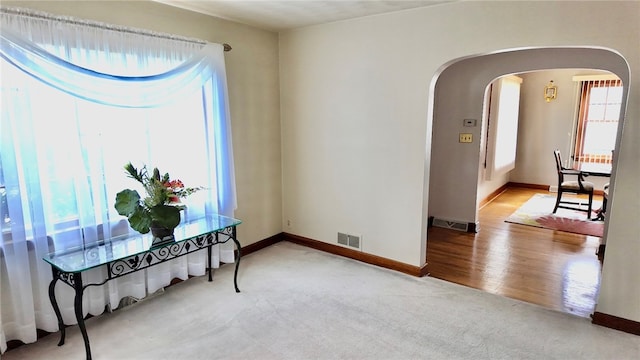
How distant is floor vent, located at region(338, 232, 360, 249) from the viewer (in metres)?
4.06

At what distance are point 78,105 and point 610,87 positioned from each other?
Result: 341 inches

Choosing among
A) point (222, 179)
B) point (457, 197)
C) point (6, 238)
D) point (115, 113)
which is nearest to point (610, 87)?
point (457, 197)

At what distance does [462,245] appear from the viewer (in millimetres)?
4621

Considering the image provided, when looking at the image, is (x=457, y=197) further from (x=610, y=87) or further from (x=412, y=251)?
(x=610, y=87)

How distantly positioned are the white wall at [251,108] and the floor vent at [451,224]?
2.39 m

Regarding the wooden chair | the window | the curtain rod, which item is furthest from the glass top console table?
the window

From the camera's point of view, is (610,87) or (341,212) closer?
(341,212)

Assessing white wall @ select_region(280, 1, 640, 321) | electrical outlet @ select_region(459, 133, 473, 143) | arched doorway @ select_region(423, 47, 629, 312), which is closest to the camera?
white wall @ select_region(280, 1, 640, 321)

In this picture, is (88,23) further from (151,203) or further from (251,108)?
(251,108)

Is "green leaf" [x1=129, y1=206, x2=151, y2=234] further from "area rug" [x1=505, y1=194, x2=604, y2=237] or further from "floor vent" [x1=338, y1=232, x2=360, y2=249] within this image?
"area rug" [x1=505, y1=194, x2=604, y2=237]

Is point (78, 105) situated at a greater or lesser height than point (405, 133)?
greater

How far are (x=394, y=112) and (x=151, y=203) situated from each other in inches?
90.9

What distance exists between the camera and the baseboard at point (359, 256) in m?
3.66

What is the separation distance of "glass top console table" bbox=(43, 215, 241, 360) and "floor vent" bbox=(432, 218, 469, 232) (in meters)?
3.29
